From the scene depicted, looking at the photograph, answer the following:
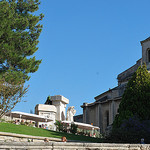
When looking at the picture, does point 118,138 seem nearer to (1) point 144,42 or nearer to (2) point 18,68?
(2) point 18,68

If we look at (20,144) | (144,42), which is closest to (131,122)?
(20,144)

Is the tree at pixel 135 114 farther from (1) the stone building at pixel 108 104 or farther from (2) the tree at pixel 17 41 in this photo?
(1) the stone building at pixel 108 104

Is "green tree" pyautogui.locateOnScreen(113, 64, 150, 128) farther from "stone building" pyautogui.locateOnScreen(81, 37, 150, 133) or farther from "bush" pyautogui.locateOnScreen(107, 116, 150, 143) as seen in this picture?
"stone building" pyautogui.locateOnScreen(81, 37, 150, 133)

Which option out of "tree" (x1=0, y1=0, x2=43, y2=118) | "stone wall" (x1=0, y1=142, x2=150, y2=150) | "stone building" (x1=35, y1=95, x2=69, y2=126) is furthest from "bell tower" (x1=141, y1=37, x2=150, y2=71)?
"stone wall" (x1=0, y1=142, x2=150, y2=150)

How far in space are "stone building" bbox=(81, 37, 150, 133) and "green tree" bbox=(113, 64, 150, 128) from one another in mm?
13382

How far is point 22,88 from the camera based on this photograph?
918 inches

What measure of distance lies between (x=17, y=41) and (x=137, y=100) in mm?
12662

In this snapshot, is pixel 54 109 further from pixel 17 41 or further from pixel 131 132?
pixel 131 132

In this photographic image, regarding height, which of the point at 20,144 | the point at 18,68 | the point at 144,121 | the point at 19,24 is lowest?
the point at 20,144

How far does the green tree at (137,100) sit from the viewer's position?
76.3 ft

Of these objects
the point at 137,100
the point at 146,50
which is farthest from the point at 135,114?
the point at 146,50

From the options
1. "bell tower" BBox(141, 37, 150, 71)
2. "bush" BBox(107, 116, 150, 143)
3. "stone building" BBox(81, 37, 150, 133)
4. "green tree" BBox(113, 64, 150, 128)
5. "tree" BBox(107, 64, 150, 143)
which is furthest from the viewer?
"bell tower" BBox(141, 37, 150, 71)

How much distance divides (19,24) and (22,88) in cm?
914

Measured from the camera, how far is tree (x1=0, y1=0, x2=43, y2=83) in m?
28.4
